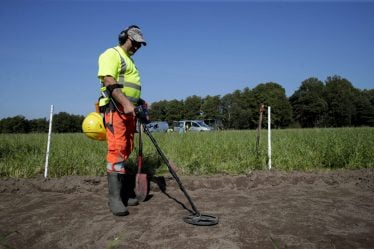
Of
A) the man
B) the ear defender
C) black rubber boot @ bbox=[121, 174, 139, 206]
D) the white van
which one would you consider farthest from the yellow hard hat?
the white van

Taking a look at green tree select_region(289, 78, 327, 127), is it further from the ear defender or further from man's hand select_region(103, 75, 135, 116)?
man's hand select_region(103, 75, 135, 116)

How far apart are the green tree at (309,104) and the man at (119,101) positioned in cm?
7834

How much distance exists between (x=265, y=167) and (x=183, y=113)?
284 feet

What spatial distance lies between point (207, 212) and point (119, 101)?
1.69m

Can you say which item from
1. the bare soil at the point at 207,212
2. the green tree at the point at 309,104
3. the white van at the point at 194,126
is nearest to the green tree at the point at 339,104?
the green tree at the point at 309,104

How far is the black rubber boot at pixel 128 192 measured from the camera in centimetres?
431

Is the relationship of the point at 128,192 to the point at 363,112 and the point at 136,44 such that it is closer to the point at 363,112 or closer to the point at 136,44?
the point at 136,44

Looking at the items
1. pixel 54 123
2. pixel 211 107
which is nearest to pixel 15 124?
pixel 54 123

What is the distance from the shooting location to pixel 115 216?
375cm

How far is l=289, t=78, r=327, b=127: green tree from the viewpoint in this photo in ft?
254

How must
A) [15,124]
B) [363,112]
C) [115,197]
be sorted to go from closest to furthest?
[115,197]
[15,124]
[363,112]

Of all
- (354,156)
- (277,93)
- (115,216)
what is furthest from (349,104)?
(115,216)

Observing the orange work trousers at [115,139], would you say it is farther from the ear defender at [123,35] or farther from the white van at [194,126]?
the white van at [194,126]

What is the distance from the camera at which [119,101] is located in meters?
3.79
